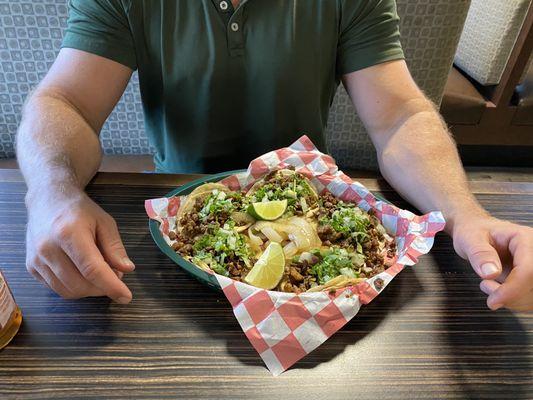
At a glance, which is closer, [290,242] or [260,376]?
[260,376]

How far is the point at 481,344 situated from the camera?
771 millimetres

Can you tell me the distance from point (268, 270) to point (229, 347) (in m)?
0.16

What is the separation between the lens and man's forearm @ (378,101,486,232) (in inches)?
39.3

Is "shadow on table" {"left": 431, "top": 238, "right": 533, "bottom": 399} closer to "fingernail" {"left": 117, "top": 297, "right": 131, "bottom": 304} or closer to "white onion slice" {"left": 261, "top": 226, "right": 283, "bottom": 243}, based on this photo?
"white onion slice" {"left": 261, "top": 226, "right": 283, "bottom": 243}

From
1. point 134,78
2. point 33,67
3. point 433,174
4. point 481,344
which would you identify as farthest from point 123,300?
point 33,67

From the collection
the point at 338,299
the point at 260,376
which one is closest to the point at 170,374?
the point at 260,376

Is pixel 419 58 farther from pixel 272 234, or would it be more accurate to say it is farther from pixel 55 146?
pixel 55 146

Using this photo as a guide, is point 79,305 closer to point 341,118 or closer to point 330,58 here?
point 330,58

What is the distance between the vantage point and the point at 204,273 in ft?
2.68

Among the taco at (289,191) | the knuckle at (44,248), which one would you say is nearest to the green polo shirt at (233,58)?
the taco at (289,191)

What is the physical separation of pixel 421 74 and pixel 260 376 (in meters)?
1.60

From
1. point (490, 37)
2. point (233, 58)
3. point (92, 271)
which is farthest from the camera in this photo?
point (490, 37)

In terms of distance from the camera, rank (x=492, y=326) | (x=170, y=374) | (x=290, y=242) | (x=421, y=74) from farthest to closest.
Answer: (x=421, y=74) → (x=290, y=242) → (x=492, y=326) → (x=170, y=374)

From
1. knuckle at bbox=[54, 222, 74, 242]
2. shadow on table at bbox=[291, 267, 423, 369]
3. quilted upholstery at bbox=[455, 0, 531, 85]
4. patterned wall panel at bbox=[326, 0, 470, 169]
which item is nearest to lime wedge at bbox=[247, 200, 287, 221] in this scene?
shadow on table at bbox=[291, 267, 423, 369]
